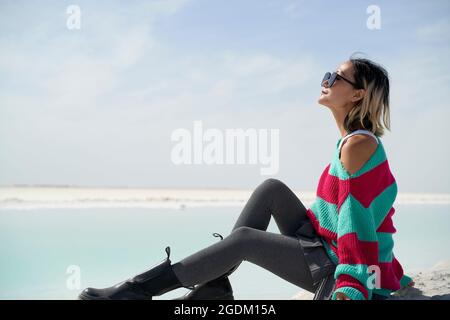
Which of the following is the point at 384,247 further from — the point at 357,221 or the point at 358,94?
the point at 358,94

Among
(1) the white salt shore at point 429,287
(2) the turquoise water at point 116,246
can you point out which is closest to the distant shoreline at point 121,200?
(2) the turquoise water at point 116,246

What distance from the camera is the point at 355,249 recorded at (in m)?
2.05

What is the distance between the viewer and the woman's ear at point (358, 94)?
2391 millimetres

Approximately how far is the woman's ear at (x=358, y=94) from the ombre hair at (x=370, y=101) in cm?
2

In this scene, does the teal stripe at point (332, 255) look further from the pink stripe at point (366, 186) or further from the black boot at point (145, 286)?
the black boot at point (145, 286)

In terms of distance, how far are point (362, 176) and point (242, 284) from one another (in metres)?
2.74

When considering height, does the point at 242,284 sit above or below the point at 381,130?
below

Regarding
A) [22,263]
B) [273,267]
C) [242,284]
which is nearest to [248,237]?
[273,267]

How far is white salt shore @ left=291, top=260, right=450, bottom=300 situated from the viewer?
8.03 feet

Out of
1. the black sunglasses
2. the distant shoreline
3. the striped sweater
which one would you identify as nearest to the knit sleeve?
the striped sweater

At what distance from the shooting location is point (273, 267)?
2.23 meters

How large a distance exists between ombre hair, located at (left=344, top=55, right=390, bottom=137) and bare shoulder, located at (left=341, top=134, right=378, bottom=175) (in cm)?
14

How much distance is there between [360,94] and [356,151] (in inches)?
15.1
